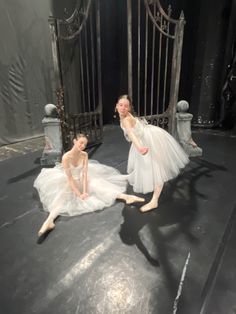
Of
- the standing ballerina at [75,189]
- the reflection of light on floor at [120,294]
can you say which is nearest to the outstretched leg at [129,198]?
the standing ballerina at [75,189]

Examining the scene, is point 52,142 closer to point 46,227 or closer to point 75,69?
point 46,227

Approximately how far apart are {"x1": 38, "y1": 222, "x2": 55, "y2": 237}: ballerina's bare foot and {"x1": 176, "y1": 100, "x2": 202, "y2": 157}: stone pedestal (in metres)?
2.19

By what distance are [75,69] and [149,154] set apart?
10.0ft

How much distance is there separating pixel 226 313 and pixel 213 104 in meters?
4.23

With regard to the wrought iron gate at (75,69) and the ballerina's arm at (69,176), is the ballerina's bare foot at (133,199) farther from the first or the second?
the wrought iron gate at (75,69)

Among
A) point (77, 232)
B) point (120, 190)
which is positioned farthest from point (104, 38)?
point (77, 232)

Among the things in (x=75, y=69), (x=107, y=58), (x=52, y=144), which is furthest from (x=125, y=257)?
(x=107, y=58)

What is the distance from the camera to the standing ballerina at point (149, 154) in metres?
2.14

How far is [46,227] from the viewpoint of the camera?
6.55 ft

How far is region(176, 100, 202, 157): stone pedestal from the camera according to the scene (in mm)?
3464

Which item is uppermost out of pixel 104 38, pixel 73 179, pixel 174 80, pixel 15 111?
pixel 104 38

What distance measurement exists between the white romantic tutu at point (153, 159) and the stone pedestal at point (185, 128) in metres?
1.11

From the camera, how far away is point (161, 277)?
1.58 metres

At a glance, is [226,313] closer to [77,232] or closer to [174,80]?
[77,232]
